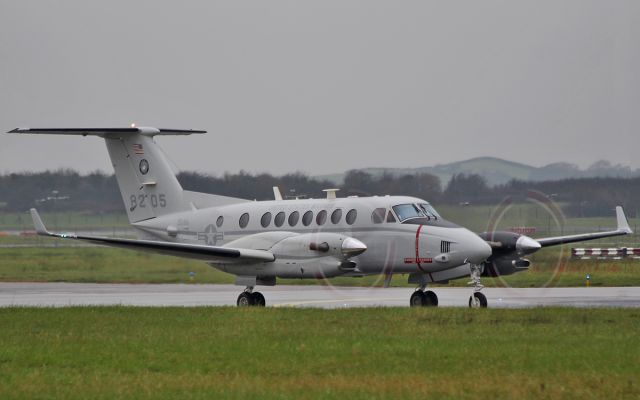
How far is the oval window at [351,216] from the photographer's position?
26812 millimetres

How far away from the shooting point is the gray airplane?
25500mm

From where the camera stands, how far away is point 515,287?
36688 millimetres

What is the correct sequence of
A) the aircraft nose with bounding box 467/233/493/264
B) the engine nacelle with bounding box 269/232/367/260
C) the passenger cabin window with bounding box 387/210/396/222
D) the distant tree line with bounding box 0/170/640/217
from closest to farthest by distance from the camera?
the aircraft nose with bounding box 467/233/493/264
the engine nacelle with bounding box 269/232/367/260
the passenger cabin window with bounding box 387/210/396/222
the distant tree line with bounding box 0/170/640/217

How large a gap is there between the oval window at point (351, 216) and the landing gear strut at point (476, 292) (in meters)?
3.33

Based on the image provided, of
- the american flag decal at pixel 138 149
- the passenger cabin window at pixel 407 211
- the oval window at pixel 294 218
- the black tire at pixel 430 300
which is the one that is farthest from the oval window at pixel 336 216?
the american flag decal at pixel 138 149

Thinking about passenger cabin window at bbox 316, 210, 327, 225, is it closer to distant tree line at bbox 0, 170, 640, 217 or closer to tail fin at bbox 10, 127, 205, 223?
distant tree line at bbox 0, 170, 640, 217

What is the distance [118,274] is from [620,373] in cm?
3194

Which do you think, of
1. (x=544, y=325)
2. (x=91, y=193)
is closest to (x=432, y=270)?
(x=544, y=325)

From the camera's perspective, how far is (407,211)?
26469 mm

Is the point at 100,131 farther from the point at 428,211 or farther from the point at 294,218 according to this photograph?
the point at 428,211

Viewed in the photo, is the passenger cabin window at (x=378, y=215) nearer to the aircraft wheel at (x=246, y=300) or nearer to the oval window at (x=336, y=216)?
the oval window at (x=336, y=216)

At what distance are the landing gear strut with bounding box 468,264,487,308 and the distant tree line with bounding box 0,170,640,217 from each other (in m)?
4.39

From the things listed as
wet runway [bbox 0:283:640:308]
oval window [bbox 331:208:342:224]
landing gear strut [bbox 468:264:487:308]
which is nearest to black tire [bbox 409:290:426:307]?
wet runway [bbox 0:283:640:308]

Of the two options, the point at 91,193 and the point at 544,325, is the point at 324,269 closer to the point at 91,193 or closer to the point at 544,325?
the point at 544,325
